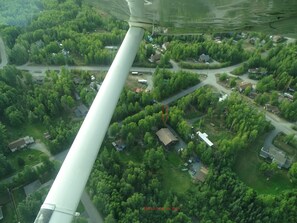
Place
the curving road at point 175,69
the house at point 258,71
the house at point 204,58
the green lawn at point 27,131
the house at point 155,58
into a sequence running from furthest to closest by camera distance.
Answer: the house at point 204,58 → the house at point 155,58 → the house at point 258,71 → the curving road at point 175,69 → the green lawn at point 27,131

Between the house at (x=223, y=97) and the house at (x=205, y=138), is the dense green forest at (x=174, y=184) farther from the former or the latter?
the house at (x=223, y=97)

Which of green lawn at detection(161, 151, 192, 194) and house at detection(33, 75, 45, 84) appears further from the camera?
house at detection(33, 75, 45, 84)

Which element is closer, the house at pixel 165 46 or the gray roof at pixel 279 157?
the gray roof at pixel 279 157

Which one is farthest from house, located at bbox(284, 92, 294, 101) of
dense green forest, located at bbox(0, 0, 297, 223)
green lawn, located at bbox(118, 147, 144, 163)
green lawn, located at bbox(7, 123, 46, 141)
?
green lawn, located at bbox(7, 123, 46, 141)

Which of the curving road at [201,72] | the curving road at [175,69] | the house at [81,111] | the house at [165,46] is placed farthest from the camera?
the house at [165,46]

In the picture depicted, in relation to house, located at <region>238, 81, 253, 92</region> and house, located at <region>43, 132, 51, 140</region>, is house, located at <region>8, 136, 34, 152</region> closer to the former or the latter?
house, located at <region>43, 132, 51, 140</region>

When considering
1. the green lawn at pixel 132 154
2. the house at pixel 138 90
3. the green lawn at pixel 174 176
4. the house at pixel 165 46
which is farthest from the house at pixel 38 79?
the green lawn at pixel 174 176
